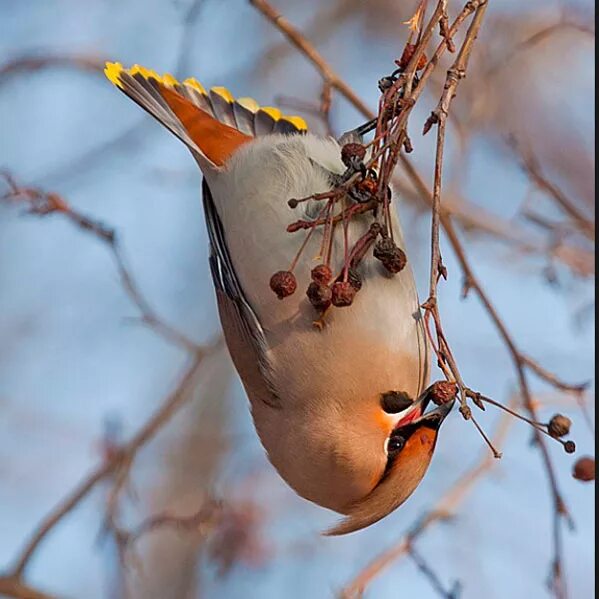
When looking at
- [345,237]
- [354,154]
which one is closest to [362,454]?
[345,237]

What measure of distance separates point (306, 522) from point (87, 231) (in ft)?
8.96

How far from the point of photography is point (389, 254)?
11.0 feet

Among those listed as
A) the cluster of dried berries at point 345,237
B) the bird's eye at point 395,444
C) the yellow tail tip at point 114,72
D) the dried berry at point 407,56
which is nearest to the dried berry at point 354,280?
the cluster of dried berries at point 345,237

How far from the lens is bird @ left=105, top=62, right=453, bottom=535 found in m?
3.65

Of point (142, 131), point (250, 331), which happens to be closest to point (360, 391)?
point (250, 331)

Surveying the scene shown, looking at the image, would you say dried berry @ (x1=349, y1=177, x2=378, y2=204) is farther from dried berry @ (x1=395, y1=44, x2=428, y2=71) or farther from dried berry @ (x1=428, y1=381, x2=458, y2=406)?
dried berry @ (x1=428, y1=381, x2=458, y2=406)

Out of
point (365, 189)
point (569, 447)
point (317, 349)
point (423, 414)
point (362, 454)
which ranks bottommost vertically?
point (569, 447)

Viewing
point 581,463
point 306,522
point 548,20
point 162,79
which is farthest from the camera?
point 306,522

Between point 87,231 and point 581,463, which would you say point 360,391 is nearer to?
point 581,463

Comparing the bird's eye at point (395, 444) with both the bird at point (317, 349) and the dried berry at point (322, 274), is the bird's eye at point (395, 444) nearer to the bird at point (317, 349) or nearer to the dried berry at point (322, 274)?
the bird at point (317, 349)

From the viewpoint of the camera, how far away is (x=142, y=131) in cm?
603

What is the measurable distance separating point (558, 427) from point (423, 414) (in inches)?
25.5

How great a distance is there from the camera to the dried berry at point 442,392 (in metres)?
2.97

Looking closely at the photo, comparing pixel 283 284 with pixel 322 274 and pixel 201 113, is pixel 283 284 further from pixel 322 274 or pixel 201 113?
pixel 201 113
